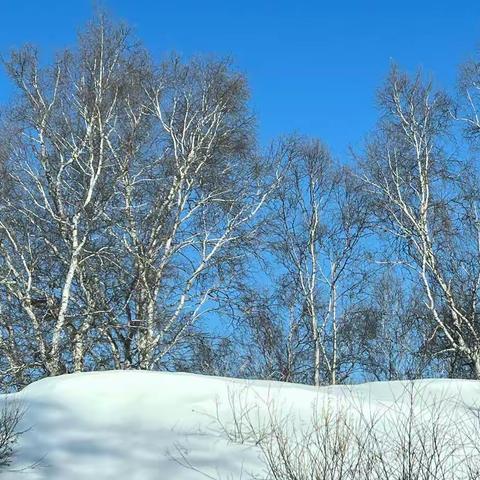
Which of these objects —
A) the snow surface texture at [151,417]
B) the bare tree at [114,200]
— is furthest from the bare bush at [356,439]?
the bare tree at [114,200]

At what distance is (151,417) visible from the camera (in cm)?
680

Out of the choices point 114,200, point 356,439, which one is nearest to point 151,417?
point 356,439

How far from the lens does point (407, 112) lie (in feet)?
56.5

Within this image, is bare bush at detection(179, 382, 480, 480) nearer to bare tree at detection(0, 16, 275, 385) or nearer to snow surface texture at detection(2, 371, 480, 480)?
snow surface texture at detection(2, 371, 480, 480)

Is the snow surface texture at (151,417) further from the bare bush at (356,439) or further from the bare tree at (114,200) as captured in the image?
the bare tree at (114,200)

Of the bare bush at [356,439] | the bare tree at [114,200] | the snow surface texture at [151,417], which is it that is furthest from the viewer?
the bare tree at [114,200]

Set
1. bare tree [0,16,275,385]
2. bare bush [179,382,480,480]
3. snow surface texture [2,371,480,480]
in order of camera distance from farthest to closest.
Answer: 1. bare tree [0,16,275,385]
2. snow surface texture [2,371,480,480]
3. bare bush [179,382,480,480]

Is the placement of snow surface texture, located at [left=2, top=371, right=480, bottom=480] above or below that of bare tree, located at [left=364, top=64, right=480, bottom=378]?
below

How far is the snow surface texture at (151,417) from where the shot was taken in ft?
19.6

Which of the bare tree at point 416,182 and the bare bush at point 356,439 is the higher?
the bare tree at point 416,182

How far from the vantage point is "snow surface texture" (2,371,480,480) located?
5.98 meters

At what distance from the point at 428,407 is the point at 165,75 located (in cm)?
1195

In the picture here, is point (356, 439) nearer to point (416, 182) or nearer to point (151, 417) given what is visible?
point (151, 417)

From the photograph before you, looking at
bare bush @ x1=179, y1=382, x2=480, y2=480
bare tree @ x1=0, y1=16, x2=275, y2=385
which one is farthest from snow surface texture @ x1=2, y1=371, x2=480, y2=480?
bare tree @ x1=0, y1=16, x2=275, y2=385
